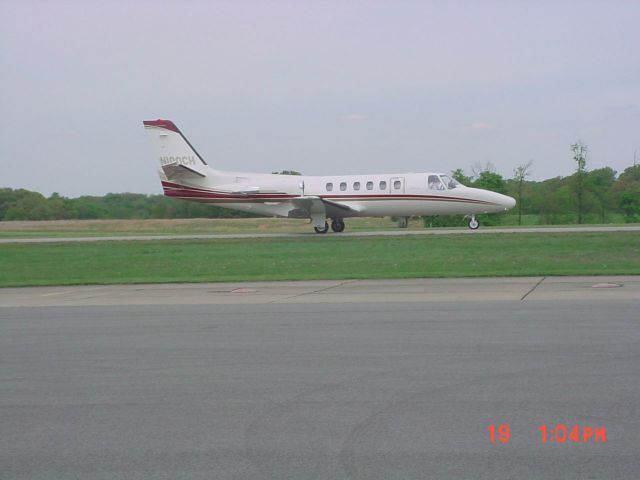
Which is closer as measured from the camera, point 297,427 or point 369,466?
point 369,466

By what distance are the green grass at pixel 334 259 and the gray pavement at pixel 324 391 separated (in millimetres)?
8276

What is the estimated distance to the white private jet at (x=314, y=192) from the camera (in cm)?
3738

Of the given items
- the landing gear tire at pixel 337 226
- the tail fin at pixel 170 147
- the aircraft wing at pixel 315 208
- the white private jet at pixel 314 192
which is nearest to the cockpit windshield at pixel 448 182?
the white private jet at pixel 314 192

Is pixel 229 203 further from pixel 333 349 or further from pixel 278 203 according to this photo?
pixel 333 349

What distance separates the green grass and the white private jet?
4796mm

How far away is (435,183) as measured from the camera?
123 ft

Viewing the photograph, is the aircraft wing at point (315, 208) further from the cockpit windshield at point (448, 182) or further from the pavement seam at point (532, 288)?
the pavement seam at point (532, 288)

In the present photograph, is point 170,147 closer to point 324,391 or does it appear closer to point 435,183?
point 435,183

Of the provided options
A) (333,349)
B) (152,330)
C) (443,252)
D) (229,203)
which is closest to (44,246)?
(229,203)

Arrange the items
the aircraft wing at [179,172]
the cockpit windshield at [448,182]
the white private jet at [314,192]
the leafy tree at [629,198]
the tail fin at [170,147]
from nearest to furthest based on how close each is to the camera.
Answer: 1. the white private jet at [314,192]
2. the cockpit windshield at [448,182]
3. the aircraft wing at [179,172]
4. the tail fin at [170,147]
5. the leafy tree at [629,198]

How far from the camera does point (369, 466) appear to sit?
584cm

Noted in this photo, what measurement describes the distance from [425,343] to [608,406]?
352 centimetres

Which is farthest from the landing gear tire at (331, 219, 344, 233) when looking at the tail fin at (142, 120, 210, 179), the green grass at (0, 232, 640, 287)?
the tail fin at (142, 120, 210, 179)

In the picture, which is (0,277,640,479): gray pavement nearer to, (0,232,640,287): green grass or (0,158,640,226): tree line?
(0,232,640,287): green grass
